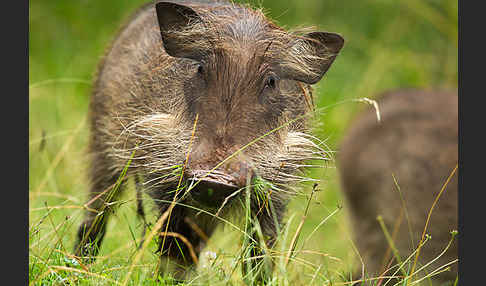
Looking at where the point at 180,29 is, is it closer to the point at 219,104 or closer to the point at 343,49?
the point at 219,104

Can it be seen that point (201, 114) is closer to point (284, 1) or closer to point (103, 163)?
point (103, 163)

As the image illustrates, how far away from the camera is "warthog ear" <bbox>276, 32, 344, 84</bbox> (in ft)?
12.8

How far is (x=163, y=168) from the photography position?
3.69 meters

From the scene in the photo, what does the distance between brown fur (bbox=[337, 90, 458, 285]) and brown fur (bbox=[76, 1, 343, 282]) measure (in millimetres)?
2933

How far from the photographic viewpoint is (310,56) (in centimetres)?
400

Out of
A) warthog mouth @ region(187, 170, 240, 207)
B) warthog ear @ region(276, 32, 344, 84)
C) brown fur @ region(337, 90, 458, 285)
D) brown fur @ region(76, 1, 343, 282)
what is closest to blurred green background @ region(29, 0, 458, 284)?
brown fur @ region(337, 90, 458, 285)

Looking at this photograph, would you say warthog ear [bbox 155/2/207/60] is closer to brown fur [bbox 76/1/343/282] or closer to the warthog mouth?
brown fur [bbox 76/1/343/282]

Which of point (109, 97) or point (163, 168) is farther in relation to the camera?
point (109, 97)

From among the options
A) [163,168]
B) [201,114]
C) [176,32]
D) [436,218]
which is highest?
[176,32]

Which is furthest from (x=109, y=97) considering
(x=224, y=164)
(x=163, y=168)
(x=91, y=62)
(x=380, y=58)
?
(x=380, y=58)

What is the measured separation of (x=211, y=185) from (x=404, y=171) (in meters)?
4.28

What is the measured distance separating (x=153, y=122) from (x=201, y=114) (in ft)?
1.67

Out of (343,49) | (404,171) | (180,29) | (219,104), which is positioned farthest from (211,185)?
(343,49)

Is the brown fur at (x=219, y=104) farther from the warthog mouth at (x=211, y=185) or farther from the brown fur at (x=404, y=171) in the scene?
the brown fur at (x=404, y=171)
